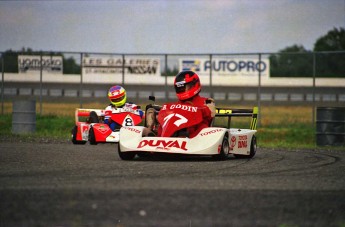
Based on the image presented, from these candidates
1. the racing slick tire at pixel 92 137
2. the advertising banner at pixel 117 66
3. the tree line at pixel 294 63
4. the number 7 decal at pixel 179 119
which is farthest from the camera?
the advertising banner at pixel 117 66

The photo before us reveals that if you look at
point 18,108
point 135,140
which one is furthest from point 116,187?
point 18,108

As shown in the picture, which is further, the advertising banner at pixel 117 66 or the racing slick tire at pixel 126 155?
the advertising banner at pixel 117 66

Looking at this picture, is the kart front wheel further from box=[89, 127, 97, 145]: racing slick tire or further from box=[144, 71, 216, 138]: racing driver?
box=[89, 127, 97, 145]: racing slick tire

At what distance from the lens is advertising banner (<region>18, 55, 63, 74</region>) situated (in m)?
27.9

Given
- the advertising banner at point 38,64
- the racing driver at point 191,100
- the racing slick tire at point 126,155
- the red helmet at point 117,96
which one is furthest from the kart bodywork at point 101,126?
the advertising banner at point 38,64

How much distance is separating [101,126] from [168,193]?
9.27m

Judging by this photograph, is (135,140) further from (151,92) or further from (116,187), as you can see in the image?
(151,92)

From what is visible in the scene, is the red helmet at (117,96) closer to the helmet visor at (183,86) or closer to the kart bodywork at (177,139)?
the helmet visor at (183,86)

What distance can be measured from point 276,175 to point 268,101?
129 ft

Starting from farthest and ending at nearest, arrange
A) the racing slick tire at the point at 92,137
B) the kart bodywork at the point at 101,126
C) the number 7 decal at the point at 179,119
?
the racing slick tire at the point at 92,137 < the kart bodywork at the point at 101,126 < the number 7 decal at the point at 179,119

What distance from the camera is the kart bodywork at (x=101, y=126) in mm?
16891

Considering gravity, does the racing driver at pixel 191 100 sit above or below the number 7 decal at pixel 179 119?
above

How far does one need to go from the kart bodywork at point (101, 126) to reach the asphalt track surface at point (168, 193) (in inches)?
168

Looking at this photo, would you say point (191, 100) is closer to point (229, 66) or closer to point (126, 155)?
point (126, 155)
